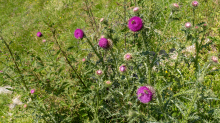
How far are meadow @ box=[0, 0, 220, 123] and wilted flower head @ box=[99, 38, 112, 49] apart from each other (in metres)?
0.01

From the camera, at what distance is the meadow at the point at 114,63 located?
70.5 inches

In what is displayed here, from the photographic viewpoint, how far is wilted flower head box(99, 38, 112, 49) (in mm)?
1864

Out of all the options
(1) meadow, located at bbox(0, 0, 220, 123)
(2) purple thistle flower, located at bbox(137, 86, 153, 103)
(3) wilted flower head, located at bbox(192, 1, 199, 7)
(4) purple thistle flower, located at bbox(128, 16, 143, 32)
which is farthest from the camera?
(3) wilted flower head, located at bbox(192, 1, 199, 7)

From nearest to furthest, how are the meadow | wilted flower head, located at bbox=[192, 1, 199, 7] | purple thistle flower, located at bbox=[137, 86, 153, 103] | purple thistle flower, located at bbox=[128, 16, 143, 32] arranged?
purple thistle flower, located at bbox=[137, 86, 153, 103], purple thistle flower, located at bbox=[128, 16, 143, 32], the meadow, wilted flower head, located at bbox=[192, 1, 199, 7]

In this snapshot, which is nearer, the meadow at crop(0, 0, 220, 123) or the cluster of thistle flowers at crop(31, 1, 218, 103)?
the cluster of thistle flowers at crop(31, 1, 218, 103)

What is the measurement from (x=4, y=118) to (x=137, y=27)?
373 cm

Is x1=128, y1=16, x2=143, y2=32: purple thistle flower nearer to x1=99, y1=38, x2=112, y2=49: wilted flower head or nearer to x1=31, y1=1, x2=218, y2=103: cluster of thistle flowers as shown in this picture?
x1=31, y1=1, x2=218, y2=103: cluster of thistle flowers

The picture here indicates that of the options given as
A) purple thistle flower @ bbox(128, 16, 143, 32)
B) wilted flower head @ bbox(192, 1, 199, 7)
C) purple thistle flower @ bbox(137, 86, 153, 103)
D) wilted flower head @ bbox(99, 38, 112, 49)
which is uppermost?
wilted flower head @ bbox(192, 1, 199, 7)

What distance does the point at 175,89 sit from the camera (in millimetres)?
2654

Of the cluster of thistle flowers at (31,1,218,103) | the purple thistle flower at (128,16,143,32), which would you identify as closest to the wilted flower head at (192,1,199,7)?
the cluster of thistle flowers at (31,1,218,103)

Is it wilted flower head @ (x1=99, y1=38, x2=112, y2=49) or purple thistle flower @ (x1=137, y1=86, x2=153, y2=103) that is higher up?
wilted flower head @ (x1=99, y1=38, x2=112, y2=49)

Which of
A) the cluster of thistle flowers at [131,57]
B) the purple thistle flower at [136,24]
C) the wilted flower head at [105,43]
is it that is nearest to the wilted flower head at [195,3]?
the cluster of thistle flowers at [131,57]

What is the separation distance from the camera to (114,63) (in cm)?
208

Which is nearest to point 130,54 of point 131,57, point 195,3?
point 131,57
